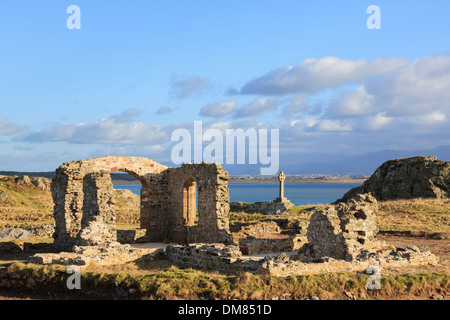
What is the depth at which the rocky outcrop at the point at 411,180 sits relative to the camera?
42812 millimetres

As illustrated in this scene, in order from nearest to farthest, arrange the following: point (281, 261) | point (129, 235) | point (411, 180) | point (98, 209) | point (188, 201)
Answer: point (281, 261) < point (98, 209) < point (129, 235) < point (188, 201) < point (411, 180)

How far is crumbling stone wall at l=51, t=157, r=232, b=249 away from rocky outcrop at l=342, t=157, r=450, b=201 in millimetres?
24403

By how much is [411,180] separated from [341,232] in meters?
32.4

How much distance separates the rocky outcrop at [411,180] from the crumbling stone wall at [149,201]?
2440 centimetres

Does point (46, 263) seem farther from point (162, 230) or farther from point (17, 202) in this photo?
point (17, 202)

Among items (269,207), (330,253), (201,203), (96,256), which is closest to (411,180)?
(269,207)

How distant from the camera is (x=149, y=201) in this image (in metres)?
24.2

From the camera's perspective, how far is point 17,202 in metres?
45.7

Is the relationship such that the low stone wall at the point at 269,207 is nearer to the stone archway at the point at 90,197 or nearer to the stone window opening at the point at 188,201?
the stone window opening at the point at 188,201

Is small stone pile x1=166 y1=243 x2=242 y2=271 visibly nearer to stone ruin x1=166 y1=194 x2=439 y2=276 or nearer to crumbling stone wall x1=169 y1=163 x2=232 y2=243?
stone ruin x1=166 y1=194 x2=439 y2=276

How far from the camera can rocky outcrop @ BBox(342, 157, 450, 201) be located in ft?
140

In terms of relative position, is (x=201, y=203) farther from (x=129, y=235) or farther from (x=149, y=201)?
(x=129, y=235)

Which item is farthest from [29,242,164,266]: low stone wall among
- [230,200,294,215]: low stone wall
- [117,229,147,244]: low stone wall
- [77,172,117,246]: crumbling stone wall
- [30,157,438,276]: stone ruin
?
[230,200,294,215]: low stone wall

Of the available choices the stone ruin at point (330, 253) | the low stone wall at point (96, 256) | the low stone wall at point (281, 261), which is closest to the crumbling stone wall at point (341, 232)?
the stone ruin at point (330, 253)
